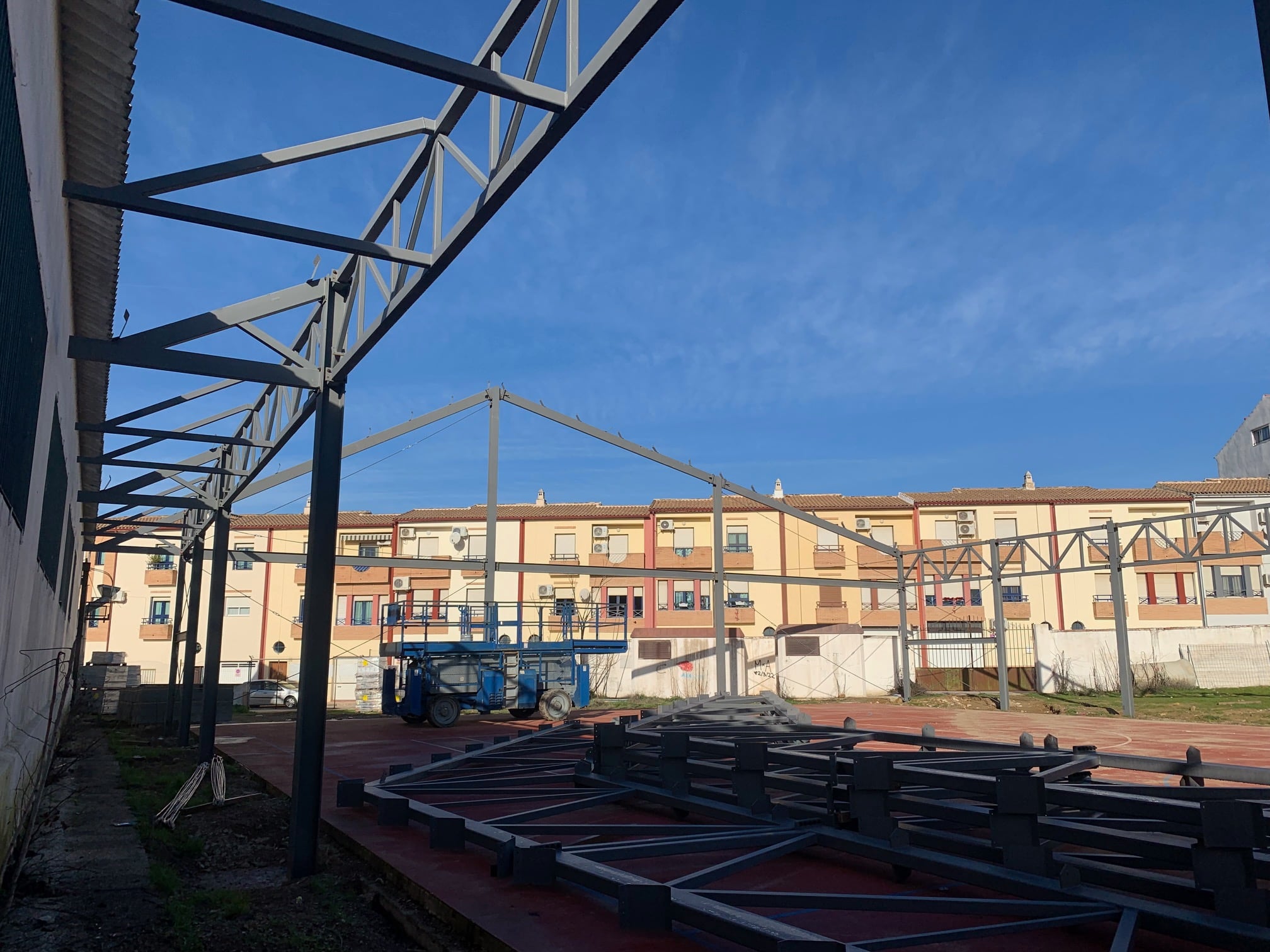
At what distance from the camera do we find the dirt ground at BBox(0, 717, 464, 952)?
4988 millimetres

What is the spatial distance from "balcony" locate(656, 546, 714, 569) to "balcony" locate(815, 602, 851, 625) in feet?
18.4

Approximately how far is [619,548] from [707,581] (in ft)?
17.4

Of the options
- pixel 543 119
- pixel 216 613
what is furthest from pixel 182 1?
pixel 216 613

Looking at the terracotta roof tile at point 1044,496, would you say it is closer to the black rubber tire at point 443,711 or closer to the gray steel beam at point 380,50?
the black rubber tire at point 443,711

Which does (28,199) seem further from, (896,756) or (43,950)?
(896,756)

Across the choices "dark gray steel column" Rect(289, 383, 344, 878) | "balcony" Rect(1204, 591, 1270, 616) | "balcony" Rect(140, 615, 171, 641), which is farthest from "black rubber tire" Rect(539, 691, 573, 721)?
"balcony" Rect(1204, 591, 1270, 616)

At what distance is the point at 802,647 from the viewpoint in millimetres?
31172

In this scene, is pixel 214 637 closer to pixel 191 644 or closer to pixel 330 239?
pixel 191 644

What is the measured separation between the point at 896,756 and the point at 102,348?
6.96 meters

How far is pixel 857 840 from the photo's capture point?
5566 millimetres

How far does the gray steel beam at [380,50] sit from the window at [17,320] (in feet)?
3.12

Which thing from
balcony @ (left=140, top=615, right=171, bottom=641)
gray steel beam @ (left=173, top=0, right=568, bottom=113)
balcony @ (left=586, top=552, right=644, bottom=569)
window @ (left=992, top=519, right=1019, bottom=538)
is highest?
window @ (left=992, top=519, right=1019, bottom=538)

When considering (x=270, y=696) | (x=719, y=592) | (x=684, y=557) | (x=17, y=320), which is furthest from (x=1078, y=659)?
(x=17, y=320)

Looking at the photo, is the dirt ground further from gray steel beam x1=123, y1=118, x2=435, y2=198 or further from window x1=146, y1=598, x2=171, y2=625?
window x1=146, y1=598, x2=171, y2=625
